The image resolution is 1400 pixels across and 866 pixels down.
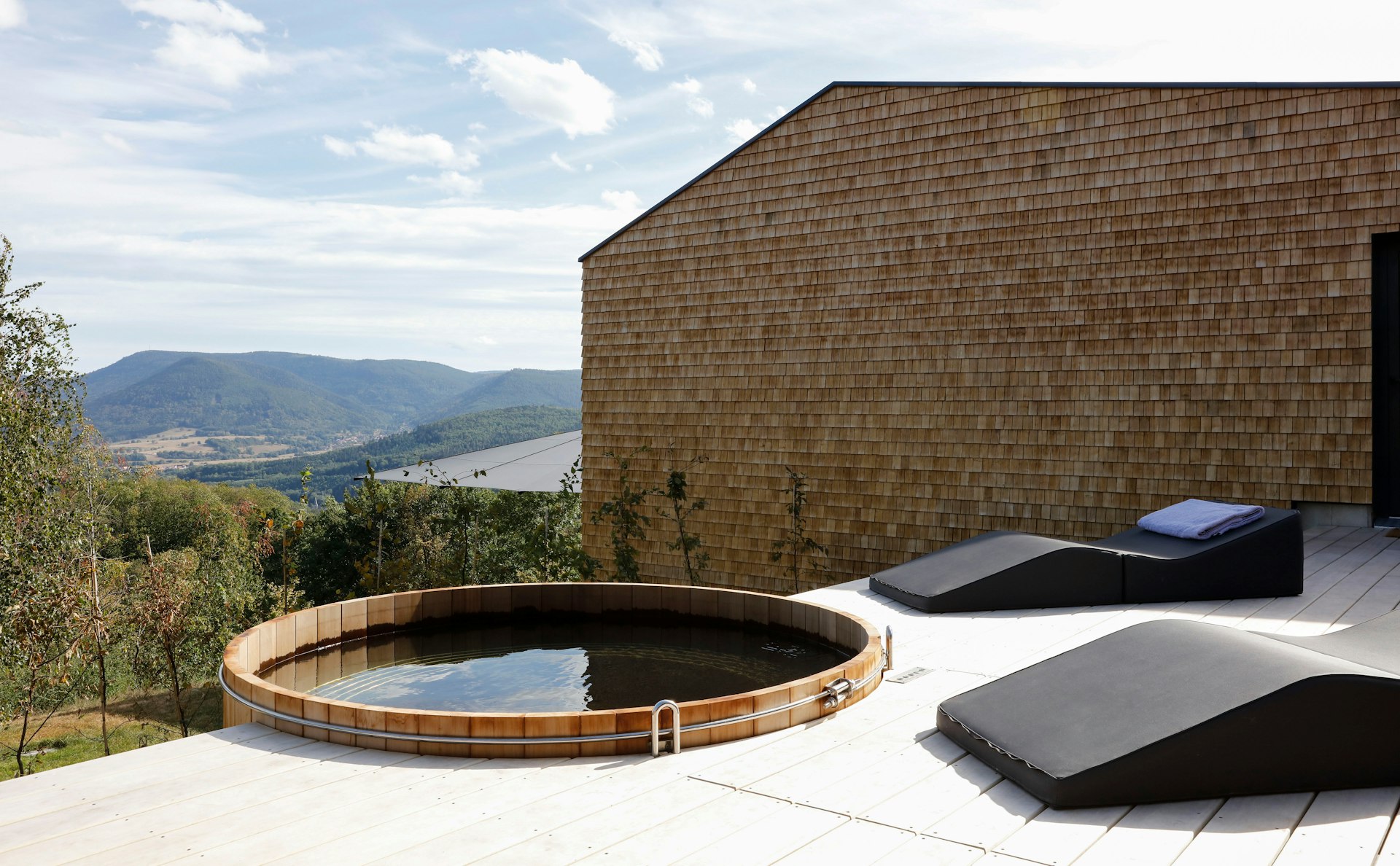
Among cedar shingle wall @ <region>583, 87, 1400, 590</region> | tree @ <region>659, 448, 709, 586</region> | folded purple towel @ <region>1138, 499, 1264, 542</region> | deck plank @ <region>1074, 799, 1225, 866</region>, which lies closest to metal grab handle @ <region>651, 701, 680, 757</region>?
deck plank @ <region>1074, 799, 1225, 866</region>

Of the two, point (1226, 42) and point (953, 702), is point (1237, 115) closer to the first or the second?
point (1226, 42)

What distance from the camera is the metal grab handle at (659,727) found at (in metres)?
2.73

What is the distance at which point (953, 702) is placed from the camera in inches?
114

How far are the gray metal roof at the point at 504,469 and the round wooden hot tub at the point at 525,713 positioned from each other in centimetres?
465

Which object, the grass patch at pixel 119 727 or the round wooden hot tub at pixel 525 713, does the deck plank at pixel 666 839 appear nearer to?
the round wooden hot tub at pixel 525 713

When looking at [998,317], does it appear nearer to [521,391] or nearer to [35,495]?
[35,495]

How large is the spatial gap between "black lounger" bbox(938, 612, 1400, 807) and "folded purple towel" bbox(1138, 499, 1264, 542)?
8.07 feet

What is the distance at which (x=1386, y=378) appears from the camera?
20.2 feet

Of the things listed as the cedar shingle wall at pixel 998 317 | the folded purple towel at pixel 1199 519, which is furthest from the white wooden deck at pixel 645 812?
the cedar shingle wall at pixel 998 317

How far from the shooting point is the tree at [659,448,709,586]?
8844 mm

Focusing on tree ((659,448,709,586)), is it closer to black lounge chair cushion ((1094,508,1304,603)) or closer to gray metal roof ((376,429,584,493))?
gray metal roof ((376,429,584,493))

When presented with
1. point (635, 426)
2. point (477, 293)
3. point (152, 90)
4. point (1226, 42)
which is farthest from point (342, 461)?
point (1226, 42)

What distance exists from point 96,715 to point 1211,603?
1639 centimetres

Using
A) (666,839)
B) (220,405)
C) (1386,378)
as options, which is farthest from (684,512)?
(220,405)
